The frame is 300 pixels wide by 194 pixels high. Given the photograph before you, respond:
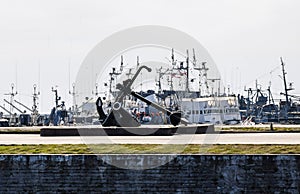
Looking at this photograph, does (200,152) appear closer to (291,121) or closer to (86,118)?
(291,121)

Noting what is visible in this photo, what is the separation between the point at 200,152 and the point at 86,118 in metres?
54.4

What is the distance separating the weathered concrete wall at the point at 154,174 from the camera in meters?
19.8

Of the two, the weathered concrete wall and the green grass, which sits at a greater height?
the green grass

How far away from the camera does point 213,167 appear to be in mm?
19938

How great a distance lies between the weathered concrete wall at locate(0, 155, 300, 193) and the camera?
19797 mm

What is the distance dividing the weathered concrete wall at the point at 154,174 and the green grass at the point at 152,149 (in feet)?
2.05

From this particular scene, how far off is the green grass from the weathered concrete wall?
626 millimetres

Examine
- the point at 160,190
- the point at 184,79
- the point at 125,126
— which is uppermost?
the point at 184,79

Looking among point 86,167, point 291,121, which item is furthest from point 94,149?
point 291,121

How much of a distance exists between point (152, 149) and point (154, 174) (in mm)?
1203

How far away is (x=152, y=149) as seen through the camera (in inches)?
834

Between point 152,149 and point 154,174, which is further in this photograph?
point 152,149

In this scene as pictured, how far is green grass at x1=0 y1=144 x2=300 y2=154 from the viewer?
2066 cm

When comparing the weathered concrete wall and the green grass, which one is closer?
the weathered concrete wall
